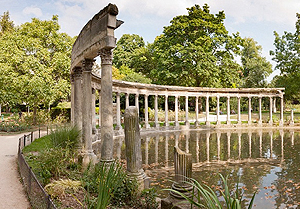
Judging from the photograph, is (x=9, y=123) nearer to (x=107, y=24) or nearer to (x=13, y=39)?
(x=13, y=39)

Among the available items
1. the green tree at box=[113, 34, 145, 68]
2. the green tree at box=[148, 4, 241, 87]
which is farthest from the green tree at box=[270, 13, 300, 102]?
the green tree at box=[113, 34, 145, 68]

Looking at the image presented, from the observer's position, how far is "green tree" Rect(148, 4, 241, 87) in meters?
33.2

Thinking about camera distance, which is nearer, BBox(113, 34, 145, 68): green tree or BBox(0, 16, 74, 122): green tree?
BBox(0, 16, 74, 122): green tree

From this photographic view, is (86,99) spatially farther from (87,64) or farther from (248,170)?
(248,170)

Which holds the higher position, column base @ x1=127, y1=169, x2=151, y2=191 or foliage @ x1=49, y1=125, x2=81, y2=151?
foliage @ x1=49, y1=125, x2=81, y2=151

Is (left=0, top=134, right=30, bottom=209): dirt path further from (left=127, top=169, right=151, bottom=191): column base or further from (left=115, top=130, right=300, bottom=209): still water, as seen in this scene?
(left=115, top=130, right=300, bottom=209): still water

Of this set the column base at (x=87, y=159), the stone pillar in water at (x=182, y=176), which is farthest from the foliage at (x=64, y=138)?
the stone pillar in water at (x=182, y=176)

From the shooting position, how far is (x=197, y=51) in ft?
108

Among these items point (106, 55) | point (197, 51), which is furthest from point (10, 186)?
point (197, 51)

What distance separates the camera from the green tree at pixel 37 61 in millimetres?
23312

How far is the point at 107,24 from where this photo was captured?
860 cm

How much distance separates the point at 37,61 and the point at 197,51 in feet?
65.6

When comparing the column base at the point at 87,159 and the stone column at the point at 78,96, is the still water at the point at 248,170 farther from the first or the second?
the stone column at the point at 78,96

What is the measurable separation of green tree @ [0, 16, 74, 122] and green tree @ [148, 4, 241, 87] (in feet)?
46.1
